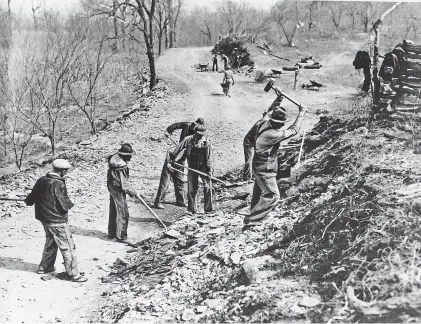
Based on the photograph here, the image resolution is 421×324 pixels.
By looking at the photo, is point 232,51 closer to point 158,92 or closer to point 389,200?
point 158,92

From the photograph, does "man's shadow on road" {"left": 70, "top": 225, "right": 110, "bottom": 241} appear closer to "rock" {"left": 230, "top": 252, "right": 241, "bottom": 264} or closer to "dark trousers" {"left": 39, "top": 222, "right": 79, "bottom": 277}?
"dark trousers" {"left": 39, "top": 222, "right": 79, "bottom": 277}

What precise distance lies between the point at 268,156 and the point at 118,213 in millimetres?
2261

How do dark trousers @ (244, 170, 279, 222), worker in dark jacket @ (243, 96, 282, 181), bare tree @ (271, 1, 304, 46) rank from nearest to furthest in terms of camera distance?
dark trousers @ (244, 170, 279, 222) → worker in dark jacket @ (243, 96, 282, 181) → bare tree @ (271, 1, 304, 46)

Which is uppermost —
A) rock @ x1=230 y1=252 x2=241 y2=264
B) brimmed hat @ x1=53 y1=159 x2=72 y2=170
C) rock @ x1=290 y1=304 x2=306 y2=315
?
brimmed hat @ x1=53 y1=159 x2=72 y2=170

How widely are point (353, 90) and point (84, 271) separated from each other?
14.4 m

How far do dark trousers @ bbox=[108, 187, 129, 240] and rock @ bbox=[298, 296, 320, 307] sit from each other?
10.5ft

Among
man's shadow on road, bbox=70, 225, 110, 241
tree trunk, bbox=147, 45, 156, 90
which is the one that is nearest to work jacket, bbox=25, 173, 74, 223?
man's shadow on road, bbox=70, 225, 110, 241

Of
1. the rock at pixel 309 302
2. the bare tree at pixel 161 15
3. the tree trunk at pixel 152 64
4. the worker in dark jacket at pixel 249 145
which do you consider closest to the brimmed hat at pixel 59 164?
the rock at pixel 309 302

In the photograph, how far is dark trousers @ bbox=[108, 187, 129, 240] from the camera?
5941 mm

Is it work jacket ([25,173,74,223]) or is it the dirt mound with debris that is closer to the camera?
the dirt mound with debris

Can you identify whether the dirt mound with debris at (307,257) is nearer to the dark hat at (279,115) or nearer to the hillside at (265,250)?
the hillside at (265,250)

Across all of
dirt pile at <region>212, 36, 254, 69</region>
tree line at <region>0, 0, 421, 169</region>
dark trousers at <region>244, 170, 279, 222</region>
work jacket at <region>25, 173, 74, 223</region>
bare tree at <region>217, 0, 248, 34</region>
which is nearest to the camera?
work jacket at <region>25, 173, 74, 223</region>

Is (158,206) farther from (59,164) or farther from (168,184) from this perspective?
(59,164)

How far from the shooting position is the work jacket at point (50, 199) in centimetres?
470
